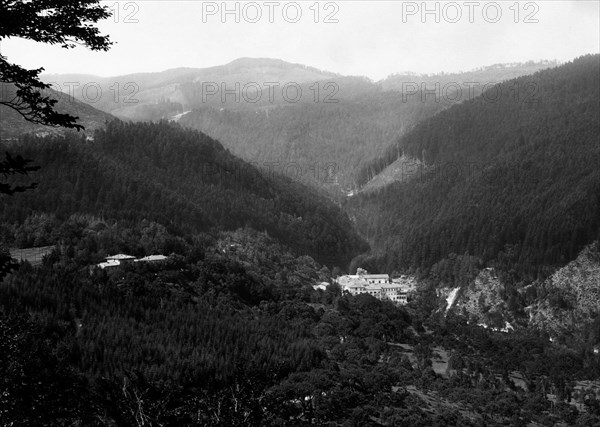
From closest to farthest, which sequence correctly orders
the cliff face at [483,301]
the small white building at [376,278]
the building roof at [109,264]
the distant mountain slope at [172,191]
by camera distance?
1. the building roof at [109,264]
2. the cliff face at [483,301]
3. the distant mountain slope at [172,191]
4. the small white building at [376,278]

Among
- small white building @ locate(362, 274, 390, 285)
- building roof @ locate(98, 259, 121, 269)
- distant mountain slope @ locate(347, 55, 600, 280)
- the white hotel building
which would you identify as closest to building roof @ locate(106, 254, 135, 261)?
building roof @ locate(98, 259, 121, 269)

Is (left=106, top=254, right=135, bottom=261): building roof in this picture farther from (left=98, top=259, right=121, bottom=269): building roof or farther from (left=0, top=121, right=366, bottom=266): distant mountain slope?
(left=0, top=121, right=366, bottom=266): distant mountain slope

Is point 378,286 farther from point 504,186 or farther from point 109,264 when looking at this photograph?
point 504,186

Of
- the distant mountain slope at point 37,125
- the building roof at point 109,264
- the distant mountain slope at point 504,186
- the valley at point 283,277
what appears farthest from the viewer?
the distant mountain slope at point 37,125

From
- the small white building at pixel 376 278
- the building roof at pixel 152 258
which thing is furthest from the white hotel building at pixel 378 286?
the building roof at pixel 152 258

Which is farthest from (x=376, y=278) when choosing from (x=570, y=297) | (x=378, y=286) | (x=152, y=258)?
(x=152, y=258)

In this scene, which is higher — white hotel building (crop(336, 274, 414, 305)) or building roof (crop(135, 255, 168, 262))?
building roof (crop(135, 255, 168, 262))

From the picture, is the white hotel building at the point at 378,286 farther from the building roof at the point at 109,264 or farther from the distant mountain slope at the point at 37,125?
the distant mountain slope at the point at 37,125
